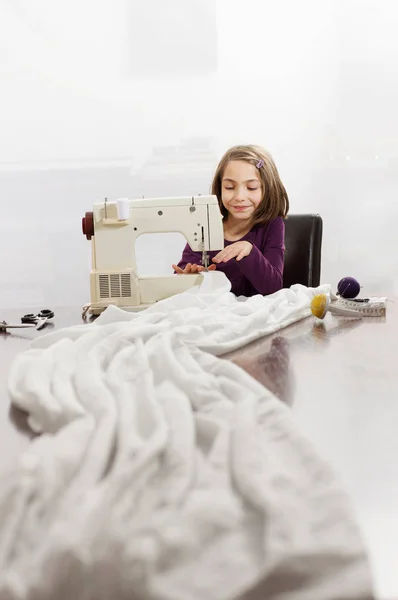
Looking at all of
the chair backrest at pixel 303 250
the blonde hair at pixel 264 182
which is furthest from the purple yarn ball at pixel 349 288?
the chair backrest at pixel 303 250

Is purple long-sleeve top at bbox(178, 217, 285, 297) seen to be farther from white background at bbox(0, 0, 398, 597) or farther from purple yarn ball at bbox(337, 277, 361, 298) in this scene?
white background at bbox(0, 0, 398, 597)

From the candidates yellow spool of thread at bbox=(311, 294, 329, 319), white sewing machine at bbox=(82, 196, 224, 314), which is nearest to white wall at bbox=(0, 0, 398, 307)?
white sewing machine at bbox=(82, 196, 224, 314)

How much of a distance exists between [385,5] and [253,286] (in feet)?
7.88

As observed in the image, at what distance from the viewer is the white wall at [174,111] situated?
4.15m

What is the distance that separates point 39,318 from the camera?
2113mm

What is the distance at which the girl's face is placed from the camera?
8.78 ft

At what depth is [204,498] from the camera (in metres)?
0.80

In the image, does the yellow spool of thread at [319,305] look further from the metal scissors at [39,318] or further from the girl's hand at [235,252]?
the metal scissors at [39,318]

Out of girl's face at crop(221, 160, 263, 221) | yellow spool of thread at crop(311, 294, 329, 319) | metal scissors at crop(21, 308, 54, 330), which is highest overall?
girl's face at crop(221, 160, 263, 221)

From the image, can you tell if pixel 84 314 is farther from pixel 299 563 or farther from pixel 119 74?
pixel 119 74

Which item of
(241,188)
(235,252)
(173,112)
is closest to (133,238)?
(235,252)

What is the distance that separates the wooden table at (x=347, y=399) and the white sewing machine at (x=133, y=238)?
0.25 metres

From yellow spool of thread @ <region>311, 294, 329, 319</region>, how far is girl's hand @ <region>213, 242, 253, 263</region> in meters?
0.47

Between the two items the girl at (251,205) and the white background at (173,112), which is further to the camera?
the white background at (173,112)
